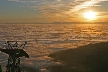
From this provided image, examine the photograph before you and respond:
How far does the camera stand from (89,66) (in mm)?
32594

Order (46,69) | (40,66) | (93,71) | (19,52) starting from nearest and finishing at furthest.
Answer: (19,52), (93,71), (46,69), (40,66)

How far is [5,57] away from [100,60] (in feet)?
60.9

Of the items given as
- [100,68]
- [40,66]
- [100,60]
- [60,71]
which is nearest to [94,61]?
[100,60]

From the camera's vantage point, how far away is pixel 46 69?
107 feet

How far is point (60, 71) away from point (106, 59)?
7.68m

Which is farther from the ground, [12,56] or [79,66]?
[12,56]

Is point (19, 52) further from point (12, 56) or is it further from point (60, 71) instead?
point (60, 71)

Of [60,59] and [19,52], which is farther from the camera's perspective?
[60,59]

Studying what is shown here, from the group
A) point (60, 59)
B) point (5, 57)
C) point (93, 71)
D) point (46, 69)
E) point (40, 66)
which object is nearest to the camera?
point (93, 71)

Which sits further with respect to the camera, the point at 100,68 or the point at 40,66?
the point at 40,66

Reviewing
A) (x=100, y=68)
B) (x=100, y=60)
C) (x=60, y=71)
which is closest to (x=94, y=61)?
(x=100, y=60)

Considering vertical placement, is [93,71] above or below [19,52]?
below

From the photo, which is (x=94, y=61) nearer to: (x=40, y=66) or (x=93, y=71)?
(x=93, y=71)

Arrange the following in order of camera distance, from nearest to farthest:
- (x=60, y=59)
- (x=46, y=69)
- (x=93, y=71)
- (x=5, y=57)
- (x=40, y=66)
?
(x=93, y=71)
(x=46, y=69)
(x=40, y=66)
(x=60, y=59)
(x=5, y=57)
